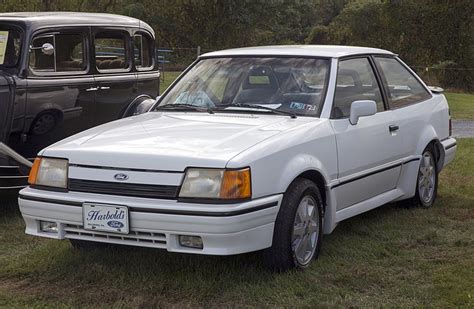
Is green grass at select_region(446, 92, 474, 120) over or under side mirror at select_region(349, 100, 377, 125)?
under

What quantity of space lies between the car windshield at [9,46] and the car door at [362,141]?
2.96 meters

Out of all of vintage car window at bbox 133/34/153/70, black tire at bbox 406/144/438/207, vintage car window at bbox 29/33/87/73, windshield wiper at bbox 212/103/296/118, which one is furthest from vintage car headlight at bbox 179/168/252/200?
vintage car window at bbox 133/34/153/70

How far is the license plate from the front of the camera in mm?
4395

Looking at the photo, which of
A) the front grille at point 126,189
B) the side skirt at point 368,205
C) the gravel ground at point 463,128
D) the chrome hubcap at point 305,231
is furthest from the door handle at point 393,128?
the gravel ground at point 463,128

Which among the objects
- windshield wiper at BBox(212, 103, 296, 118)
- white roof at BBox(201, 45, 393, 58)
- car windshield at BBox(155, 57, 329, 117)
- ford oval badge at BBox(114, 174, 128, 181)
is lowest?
ford oval badge at BBox(114, 174, 128, 181)

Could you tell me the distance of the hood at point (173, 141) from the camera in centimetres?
442

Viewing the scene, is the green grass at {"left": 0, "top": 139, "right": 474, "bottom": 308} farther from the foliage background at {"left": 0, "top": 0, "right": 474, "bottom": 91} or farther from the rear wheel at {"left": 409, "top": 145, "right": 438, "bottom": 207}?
the foliage background at {"left": 0, "top": 0, "right": 474, "bottom": 91}

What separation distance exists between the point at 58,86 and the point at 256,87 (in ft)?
7.33

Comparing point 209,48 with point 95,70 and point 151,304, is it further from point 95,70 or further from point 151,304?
point 151,304

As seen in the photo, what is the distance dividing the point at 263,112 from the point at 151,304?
174 cm

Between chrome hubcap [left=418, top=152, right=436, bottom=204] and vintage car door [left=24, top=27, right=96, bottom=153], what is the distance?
10.7 ft

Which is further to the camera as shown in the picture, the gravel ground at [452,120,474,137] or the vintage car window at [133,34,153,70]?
the gravel ground at [452,120,474,137]

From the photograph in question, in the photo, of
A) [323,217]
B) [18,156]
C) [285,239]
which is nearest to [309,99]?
[323,217]

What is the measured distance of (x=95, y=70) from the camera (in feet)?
24.6
